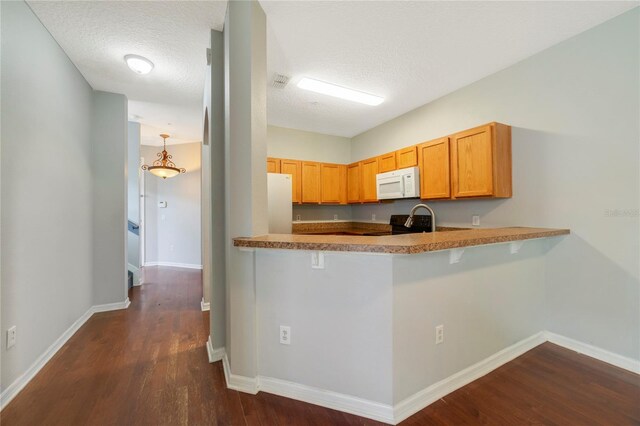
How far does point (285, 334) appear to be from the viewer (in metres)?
1.75

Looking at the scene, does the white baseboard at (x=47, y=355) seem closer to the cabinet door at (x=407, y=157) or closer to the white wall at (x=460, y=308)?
the white wall at (x=460, y=308)

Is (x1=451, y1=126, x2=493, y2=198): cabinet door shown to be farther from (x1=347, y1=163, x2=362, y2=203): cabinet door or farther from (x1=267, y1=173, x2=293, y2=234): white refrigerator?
(x1=267, y1=173, x2=293, y2=234): white refrigerator

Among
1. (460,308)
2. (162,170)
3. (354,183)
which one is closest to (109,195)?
(162,170)

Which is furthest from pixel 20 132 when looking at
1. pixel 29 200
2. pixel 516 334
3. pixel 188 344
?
pixel 516 334

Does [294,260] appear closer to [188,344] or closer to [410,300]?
[410,300]

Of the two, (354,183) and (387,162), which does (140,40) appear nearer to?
(387,162)

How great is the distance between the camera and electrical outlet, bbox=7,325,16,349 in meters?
1.76

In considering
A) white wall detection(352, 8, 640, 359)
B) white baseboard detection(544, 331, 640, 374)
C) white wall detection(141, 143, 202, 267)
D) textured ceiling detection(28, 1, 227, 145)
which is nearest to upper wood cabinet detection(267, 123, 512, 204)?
white wall detection(352, 8, 640, 359)

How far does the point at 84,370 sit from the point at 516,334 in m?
3.68

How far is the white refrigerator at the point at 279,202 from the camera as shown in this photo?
3.69 metres

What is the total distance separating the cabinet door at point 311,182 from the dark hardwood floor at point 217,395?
9.59ft

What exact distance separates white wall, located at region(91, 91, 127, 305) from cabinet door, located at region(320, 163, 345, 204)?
122 inches

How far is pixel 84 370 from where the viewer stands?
2.07m

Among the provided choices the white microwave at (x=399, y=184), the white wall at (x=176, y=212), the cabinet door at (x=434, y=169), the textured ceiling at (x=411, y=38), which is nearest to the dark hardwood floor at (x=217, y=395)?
the cabinet door at (x=434, y=169)
